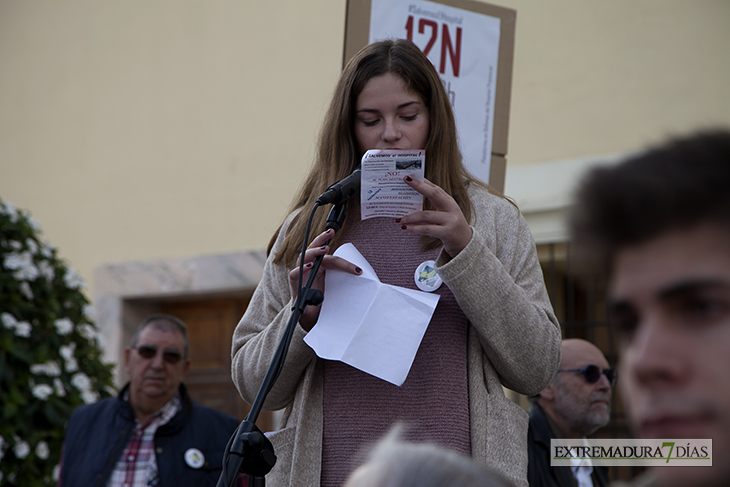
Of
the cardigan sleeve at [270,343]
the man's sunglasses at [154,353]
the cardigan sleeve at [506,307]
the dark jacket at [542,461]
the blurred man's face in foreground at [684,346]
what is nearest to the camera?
the blurred man's face in foreground at [684,346]

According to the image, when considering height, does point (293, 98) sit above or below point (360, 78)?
above

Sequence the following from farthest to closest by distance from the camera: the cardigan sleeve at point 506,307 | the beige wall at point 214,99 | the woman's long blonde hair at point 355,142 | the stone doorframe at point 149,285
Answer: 1. the stone doorframe at point 149,285
2. the beige wall at point 214,99
3. the woman's long blonde hair at point 355,142
4. the cardigan sleeve at point 506,307

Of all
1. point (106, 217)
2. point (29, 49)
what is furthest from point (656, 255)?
point (29, 49)

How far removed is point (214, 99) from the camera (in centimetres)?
694

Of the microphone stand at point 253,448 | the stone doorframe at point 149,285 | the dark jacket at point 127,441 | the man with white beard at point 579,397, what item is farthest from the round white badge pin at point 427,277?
the stone doorframe at point 149,285

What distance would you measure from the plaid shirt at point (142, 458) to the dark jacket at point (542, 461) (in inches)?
67.5

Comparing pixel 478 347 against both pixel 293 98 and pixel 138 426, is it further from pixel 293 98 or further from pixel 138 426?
pixel 293 98

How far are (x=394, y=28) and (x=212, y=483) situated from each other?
2336 mm

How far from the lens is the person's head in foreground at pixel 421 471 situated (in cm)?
74

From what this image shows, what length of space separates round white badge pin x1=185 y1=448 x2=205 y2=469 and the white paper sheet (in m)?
2.33

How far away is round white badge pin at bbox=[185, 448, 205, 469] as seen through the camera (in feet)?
13.2

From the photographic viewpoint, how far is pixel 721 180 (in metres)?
0.67

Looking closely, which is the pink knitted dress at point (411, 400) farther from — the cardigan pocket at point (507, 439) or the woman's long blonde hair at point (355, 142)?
the woman's long blonde hair at point (355, 142)

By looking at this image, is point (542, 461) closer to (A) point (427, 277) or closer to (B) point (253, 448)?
(A) point (427, 277)
